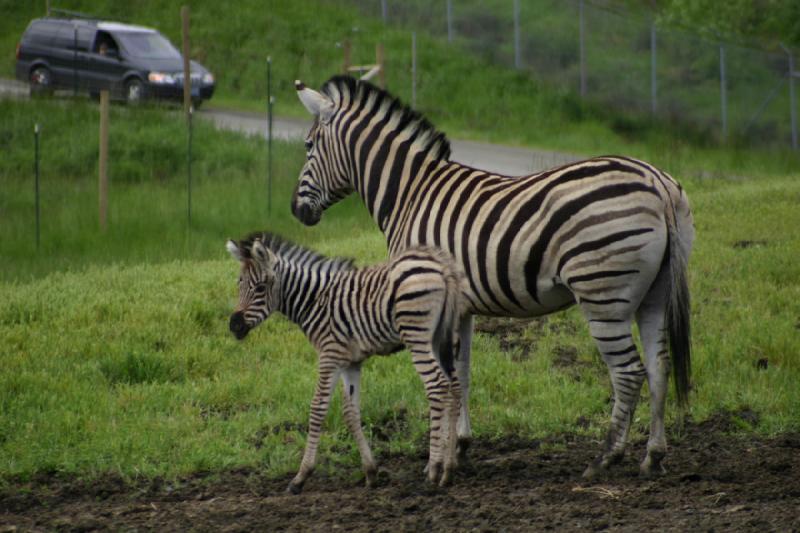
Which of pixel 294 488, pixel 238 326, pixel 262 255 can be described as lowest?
pixel 294 488

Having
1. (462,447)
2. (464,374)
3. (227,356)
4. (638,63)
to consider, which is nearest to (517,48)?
(638,63)

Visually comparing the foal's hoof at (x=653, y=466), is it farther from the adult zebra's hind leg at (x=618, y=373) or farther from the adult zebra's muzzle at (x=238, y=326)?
the adult zebra's muzzle at (x=238, y=326)

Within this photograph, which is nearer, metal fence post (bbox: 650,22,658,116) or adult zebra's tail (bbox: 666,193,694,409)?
adult zebra's tail (bbox: 666,193,694,409)

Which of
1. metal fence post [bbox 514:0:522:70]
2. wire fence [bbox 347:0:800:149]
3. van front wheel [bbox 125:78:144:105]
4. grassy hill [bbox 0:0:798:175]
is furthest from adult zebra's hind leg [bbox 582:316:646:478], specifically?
metal fence post [bbox 514:0:522:70]

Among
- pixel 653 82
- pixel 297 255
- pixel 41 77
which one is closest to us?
pixel 297 255

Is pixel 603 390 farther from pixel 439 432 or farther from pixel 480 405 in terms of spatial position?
pixel 439 432

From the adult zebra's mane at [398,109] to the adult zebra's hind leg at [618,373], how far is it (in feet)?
5.24

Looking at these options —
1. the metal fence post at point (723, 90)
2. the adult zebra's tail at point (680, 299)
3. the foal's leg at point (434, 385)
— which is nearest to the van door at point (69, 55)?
the metal fence post at point (723, 90)

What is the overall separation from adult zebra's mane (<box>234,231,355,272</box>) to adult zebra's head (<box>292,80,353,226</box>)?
2.73ft

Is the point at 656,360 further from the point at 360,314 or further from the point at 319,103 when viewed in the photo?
the point at 319,103

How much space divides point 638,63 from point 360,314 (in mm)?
22106

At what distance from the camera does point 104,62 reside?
26391mm

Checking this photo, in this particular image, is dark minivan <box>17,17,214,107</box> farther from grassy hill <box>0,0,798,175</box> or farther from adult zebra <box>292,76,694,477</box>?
adult zebra <box>292,76,694,477</box>

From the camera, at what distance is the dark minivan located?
25969 mm
